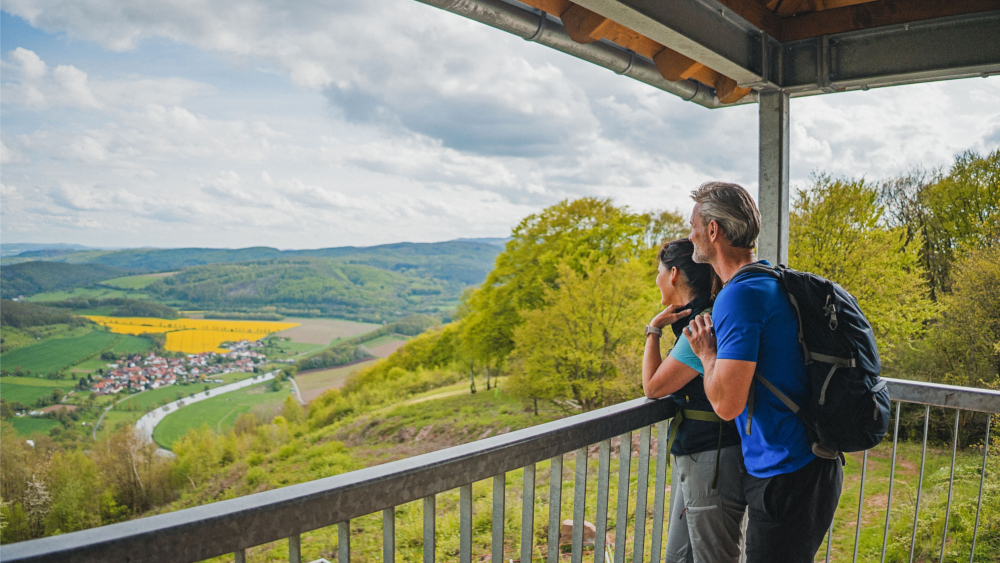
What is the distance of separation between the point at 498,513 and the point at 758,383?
0.77 metres

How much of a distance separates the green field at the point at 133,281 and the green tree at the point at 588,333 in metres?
92.7

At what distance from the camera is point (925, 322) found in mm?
17547

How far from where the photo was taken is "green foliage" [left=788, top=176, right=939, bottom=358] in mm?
16141

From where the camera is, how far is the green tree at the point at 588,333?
707 inches

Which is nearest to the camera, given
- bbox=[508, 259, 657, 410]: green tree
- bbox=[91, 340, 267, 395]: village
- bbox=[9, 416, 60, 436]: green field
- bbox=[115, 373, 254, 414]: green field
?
bbox=[508, 259, 657, 410]: green tree

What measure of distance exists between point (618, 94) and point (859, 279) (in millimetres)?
92349

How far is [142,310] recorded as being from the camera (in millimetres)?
82000

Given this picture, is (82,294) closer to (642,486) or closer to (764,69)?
(764,69)

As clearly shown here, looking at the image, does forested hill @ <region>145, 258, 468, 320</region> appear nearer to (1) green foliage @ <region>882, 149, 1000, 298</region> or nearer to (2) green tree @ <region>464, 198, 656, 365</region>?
(2) green tree @ <region>464, 198, 656, 365</region>

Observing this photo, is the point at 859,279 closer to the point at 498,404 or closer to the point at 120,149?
the point at 498,404

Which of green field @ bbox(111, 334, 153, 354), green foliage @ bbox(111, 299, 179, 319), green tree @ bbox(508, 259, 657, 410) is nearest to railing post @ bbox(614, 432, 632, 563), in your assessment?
green tree @ bbox(508, 259, 657, 410)

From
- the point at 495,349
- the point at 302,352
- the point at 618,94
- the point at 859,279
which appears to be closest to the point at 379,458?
the point at 495,349

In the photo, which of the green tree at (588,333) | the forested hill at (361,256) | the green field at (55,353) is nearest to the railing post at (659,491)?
the green tree at (588,333)

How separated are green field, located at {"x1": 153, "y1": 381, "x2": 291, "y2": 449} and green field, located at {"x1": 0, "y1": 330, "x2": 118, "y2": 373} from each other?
64.6ft
